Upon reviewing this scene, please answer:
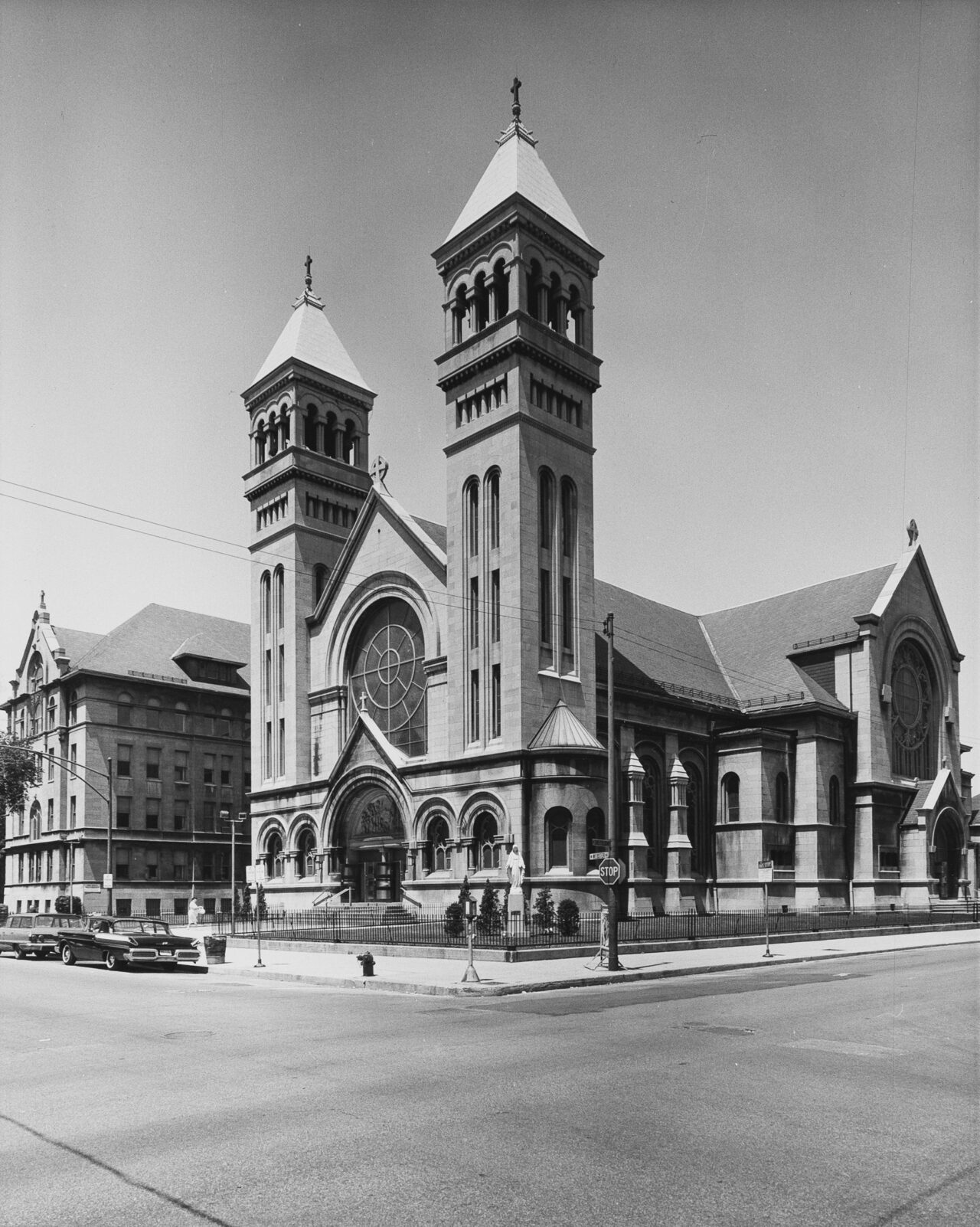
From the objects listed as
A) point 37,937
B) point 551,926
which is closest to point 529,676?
point 551,926

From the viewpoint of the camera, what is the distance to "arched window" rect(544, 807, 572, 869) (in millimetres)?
41062

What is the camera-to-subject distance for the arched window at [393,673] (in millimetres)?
49719

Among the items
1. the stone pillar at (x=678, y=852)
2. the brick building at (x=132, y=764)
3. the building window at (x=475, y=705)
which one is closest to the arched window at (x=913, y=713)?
the stone pillar at (x=678, y=852)

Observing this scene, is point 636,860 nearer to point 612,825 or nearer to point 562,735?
point 562,735

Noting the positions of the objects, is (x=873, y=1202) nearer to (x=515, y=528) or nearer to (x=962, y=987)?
(x=962, y=987)

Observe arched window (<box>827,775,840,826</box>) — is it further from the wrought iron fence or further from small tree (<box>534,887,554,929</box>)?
small tree (<box>534,887,554,929</box>)

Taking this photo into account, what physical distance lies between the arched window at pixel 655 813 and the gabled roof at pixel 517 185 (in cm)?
2383

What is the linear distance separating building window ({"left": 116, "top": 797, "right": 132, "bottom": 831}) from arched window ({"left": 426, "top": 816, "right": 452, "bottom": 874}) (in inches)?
1061

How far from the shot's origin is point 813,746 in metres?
53.6

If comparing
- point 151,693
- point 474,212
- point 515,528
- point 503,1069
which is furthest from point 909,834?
point 503,1069

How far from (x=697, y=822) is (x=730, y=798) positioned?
6.65ft

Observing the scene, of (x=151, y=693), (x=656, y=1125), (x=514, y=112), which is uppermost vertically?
(x=514, y=112)

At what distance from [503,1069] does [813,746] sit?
1764 inches

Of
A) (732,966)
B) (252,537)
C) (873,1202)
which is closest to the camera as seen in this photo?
(873,1202)
